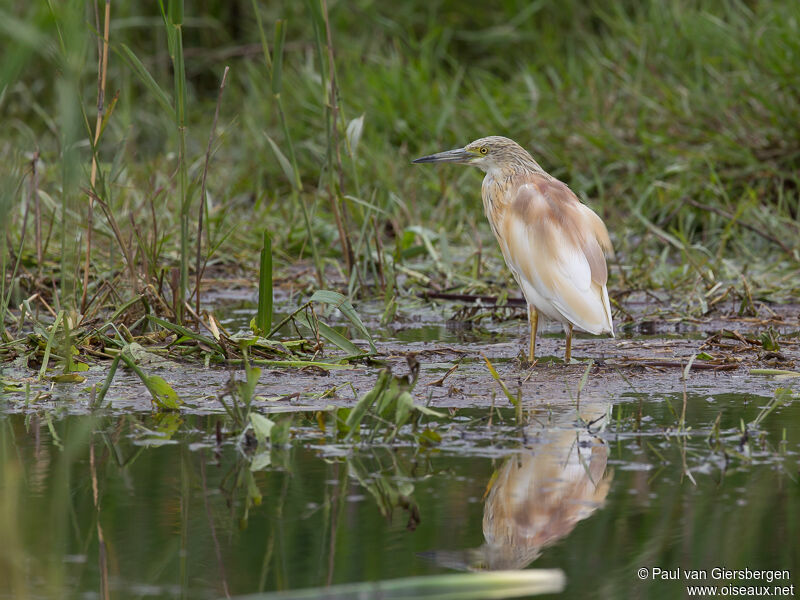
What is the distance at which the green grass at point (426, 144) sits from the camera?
575cm

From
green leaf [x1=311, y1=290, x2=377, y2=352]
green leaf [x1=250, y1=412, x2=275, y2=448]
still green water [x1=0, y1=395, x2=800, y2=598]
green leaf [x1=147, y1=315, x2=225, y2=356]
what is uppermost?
green leaf [x1=311, y1=290, x2=377, y2=352]

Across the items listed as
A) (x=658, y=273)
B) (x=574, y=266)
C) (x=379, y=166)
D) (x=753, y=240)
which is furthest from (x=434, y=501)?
(x=379, y=166)

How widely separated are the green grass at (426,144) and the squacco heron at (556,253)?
2.30ft

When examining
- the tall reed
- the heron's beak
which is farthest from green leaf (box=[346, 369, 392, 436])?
the heron's beak

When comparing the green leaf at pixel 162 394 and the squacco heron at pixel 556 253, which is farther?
the squacco heron at pixel 556 253

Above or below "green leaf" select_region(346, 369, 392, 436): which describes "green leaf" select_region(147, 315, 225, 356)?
above

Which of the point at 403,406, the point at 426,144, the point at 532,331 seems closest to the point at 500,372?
the point at 532,331

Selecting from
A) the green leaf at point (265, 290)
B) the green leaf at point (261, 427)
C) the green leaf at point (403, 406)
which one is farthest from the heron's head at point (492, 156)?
the green leaf at point (261, 427)

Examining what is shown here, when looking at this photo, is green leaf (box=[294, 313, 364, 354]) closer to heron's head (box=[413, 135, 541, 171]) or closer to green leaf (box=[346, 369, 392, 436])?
green leaf (box=[346, 369, 392, 436])

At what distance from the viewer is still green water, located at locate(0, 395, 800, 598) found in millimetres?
2545

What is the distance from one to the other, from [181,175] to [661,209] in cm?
364

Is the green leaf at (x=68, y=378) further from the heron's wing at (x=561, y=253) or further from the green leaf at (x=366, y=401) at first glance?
the heron's wing at (x=561, y=253)

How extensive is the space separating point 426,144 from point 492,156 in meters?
3.35

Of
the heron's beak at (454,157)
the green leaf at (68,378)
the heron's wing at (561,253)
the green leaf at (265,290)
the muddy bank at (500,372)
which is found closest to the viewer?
the muddy bank at (500,372)
